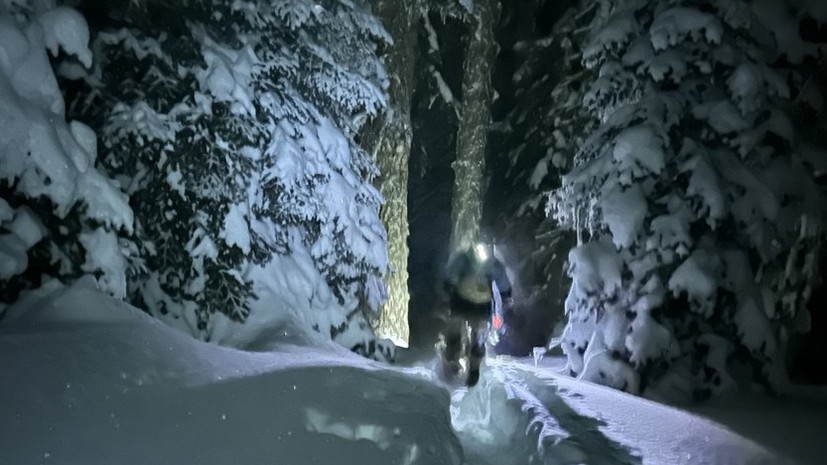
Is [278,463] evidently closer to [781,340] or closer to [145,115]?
[145,115]

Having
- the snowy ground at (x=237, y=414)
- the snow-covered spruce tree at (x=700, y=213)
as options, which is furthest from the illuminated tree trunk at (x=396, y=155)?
the snowy ground at (x=237, y=414)

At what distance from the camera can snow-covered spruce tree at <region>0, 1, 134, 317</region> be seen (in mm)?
5070

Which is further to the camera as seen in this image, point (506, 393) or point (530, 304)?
point (530, 304)

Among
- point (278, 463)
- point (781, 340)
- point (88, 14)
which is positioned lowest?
point (278, 463)

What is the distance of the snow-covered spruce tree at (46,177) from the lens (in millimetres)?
5070

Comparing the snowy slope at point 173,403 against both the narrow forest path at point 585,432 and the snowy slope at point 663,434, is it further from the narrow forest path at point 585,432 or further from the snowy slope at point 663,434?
the snowy slope at point 663,434

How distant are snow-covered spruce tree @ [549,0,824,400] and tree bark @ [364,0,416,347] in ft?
21.5

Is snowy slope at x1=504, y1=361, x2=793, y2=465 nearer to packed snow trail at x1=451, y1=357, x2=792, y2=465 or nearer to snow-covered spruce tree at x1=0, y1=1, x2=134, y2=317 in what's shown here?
packed snow trail at x1=451, y1=357, x2=792, y2=465

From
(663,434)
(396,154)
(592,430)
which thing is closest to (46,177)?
(592,430)

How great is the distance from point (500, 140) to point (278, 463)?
16.8 meters

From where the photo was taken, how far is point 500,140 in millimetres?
19531

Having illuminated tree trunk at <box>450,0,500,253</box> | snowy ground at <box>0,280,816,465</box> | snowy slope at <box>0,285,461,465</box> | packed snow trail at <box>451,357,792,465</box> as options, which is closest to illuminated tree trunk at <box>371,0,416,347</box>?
illuminated tree trunk at <box>450,0,500,253</box>

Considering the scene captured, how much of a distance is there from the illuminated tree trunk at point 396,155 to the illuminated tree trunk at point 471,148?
3.77m

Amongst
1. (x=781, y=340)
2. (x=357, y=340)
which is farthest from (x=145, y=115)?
(x=781, y=340)
